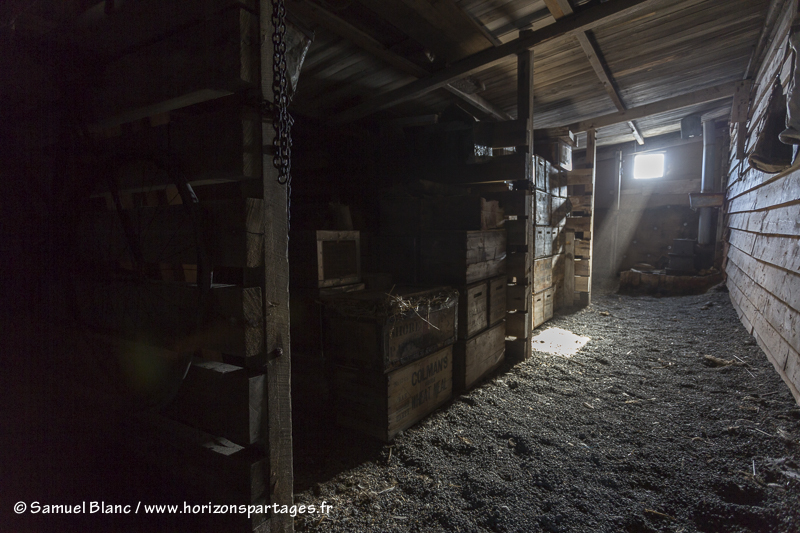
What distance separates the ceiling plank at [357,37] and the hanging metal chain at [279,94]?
115 centimetres

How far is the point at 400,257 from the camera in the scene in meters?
3.82

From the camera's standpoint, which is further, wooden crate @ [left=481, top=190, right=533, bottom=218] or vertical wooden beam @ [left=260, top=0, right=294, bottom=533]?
wooden crate @ [left=481, top=190, right=533, bottom=218]

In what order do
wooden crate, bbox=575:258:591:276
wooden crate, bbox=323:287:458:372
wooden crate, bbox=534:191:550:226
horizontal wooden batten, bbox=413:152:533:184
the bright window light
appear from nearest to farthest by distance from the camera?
wooden crate, bbox=323:287:458:372 < horizontal wooden batten, bbox=413:152:533:184 < wooden crate, bbox=534:191:550:226 < wooden crate, bbox=575:258:591:276 < the bright window light

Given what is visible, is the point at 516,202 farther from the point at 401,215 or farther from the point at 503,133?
the point at 401,215

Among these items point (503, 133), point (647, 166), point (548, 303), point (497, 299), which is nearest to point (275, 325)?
point (497, 299)

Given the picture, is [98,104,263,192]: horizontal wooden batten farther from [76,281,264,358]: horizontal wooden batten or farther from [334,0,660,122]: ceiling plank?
[334,0,660,122]: ceiling plank

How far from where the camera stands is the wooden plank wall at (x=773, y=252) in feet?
10.7

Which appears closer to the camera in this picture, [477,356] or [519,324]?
[477,356]

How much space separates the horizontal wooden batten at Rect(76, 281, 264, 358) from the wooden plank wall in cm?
403

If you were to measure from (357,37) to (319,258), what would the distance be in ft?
7.10

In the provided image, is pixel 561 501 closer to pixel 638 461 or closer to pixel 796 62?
pixel 638 461

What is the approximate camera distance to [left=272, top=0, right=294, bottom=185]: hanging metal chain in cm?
154

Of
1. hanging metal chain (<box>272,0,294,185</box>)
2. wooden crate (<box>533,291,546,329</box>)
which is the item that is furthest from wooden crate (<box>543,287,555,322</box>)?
hanging metal chain (<box>272,0,294,185</box>)

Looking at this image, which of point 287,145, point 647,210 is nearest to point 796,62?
point 287,145
